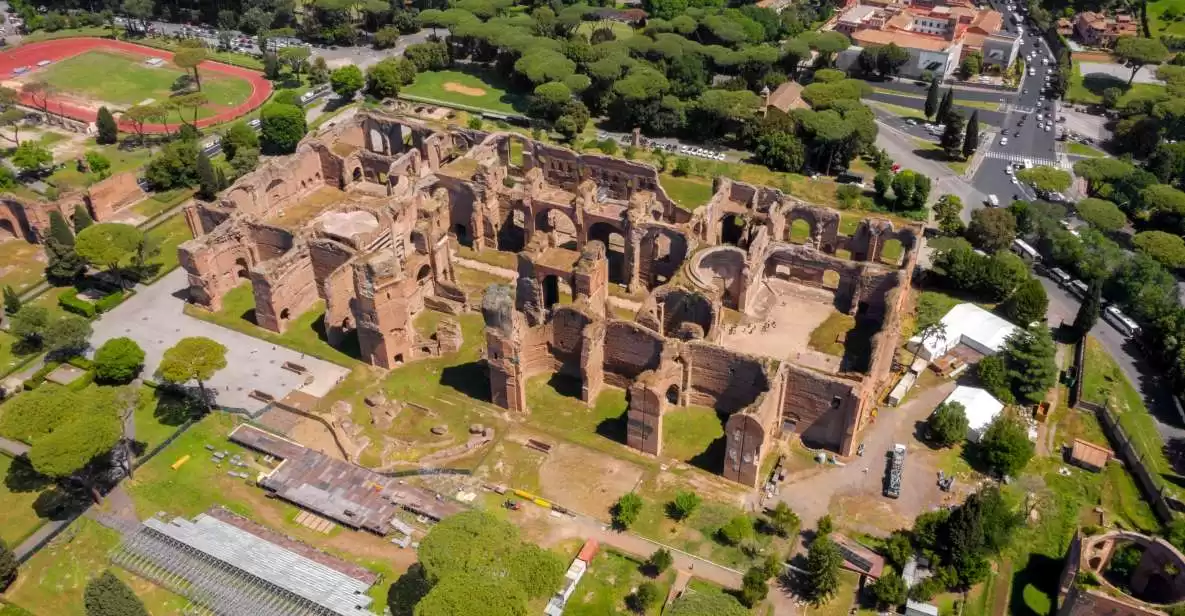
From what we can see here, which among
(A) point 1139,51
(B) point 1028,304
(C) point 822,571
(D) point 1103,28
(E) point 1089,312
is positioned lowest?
(C) point 822,571

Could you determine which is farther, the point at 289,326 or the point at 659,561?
the point at 289,326

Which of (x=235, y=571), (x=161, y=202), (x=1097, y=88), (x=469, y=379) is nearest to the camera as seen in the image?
(x=235, y=571)

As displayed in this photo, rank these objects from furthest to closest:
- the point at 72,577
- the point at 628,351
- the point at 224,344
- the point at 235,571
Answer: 1. the point at 224,344
2. the point at 628,351
3. the point at 72,577
4. the point at 235,571

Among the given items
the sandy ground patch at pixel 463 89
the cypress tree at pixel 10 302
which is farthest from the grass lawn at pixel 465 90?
the cypress tree at pixel 10 302

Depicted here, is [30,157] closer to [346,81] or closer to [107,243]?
[107,243]

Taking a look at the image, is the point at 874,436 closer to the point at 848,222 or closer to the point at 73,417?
the point at 848,222

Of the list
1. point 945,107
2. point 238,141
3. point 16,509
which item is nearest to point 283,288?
point 16,509

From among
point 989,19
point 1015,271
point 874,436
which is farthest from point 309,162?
point 989,19
